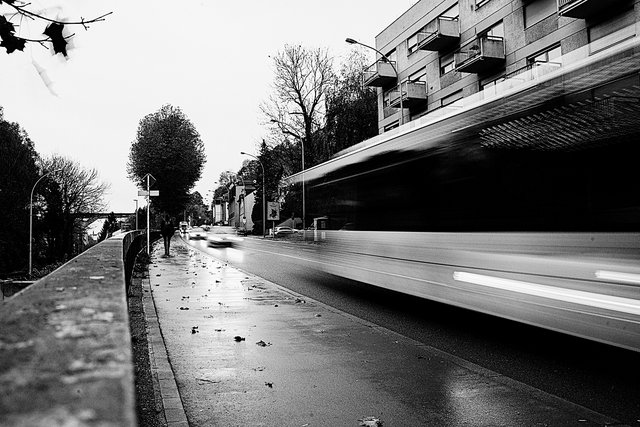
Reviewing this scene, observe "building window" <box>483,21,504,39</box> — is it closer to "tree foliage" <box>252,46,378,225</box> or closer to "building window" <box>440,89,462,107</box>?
"building window" <box>440,89,462,107</box>

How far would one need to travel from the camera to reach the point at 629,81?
552 cm

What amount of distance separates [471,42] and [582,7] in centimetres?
715

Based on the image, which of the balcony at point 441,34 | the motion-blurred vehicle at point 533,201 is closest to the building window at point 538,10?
the balcony at point 441,34

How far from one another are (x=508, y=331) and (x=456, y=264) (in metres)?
1.32

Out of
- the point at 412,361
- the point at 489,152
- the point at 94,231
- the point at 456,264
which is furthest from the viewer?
the point at 94,231

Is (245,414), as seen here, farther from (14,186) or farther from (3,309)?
(14,186)

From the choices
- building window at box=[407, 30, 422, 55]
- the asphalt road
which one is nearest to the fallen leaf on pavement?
the asphalt road

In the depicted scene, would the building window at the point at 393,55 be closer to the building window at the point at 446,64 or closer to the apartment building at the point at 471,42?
the apartment building at the point at 471,42

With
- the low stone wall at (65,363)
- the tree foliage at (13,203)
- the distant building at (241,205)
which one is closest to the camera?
the low stone wall at (65,363)

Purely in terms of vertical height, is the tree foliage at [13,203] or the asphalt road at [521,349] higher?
the tree foliage at [13,203]

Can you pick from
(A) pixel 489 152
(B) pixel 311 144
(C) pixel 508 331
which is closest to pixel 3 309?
(A) pixel 489 152

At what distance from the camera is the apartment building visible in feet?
73.0

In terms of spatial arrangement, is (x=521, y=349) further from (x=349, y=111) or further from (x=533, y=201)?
(x=349, y=111)

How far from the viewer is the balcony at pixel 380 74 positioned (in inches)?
1515
